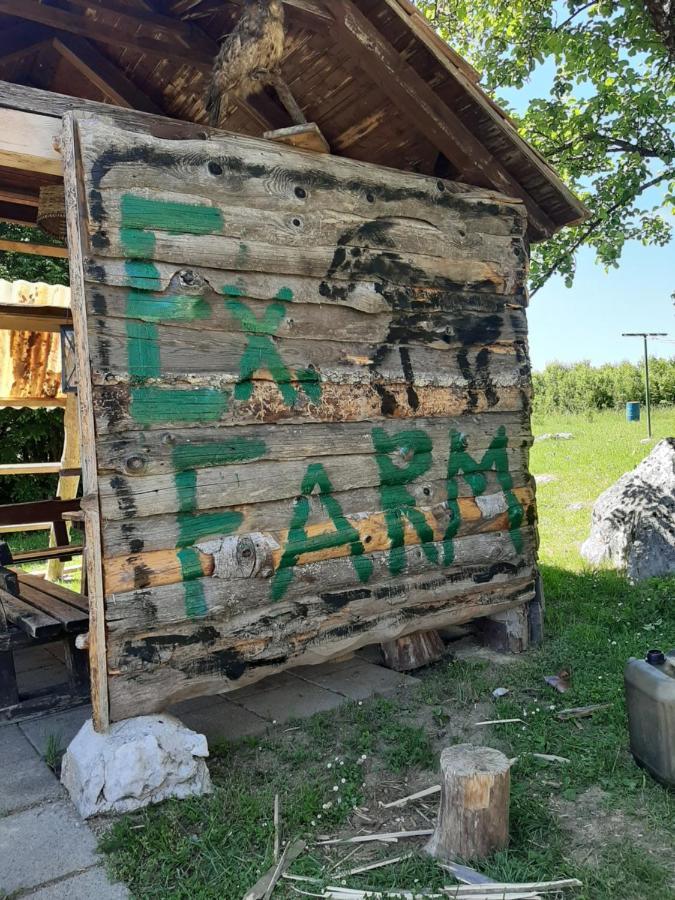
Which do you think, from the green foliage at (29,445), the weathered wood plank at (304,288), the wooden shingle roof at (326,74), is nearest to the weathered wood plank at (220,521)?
the weathered wood plank at (304,288)

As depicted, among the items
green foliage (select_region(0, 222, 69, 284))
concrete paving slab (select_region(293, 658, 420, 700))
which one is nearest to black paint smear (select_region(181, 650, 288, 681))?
concrete paving slab (select_region(293, 658, 420, 700))

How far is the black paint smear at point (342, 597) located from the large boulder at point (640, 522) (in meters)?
3.75

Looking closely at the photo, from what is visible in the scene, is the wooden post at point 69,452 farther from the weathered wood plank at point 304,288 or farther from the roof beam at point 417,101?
the roof beam at point 417,101

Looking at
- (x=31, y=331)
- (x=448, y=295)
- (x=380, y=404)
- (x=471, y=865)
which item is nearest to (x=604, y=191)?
(x=448, y=295)

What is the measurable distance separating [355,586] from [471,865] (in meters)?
1.75

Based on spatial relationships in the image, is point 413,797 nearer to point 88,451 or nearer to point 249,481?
point 249,481

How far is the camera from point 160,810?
327cm

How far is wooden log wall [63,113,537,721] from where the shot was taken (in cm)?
346

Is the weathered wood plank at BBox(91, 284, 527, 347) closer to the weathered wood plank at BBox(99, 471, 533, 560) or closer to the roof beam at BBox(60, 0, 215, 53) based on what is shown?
the weathered wood plank at BBox(99, 471, 533, 560)

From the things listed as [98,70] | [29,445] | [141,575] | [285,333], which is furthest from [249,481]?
[29,445]

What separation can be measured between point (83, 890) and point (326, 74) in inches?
175

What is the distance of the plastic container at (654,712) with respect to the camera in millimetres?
3215

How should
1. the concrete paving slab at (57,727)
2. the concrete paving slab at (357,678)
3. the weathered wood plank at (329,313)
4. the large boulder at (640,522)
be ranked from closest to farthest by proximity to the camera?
the weathered wood plank at (329,313)
the concrete paving slab at (57,727)
the concrete paving slab at (357,678)
the large boulder at (640,522)

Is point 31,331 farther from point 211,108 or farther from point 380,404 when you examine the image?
point 380,404
